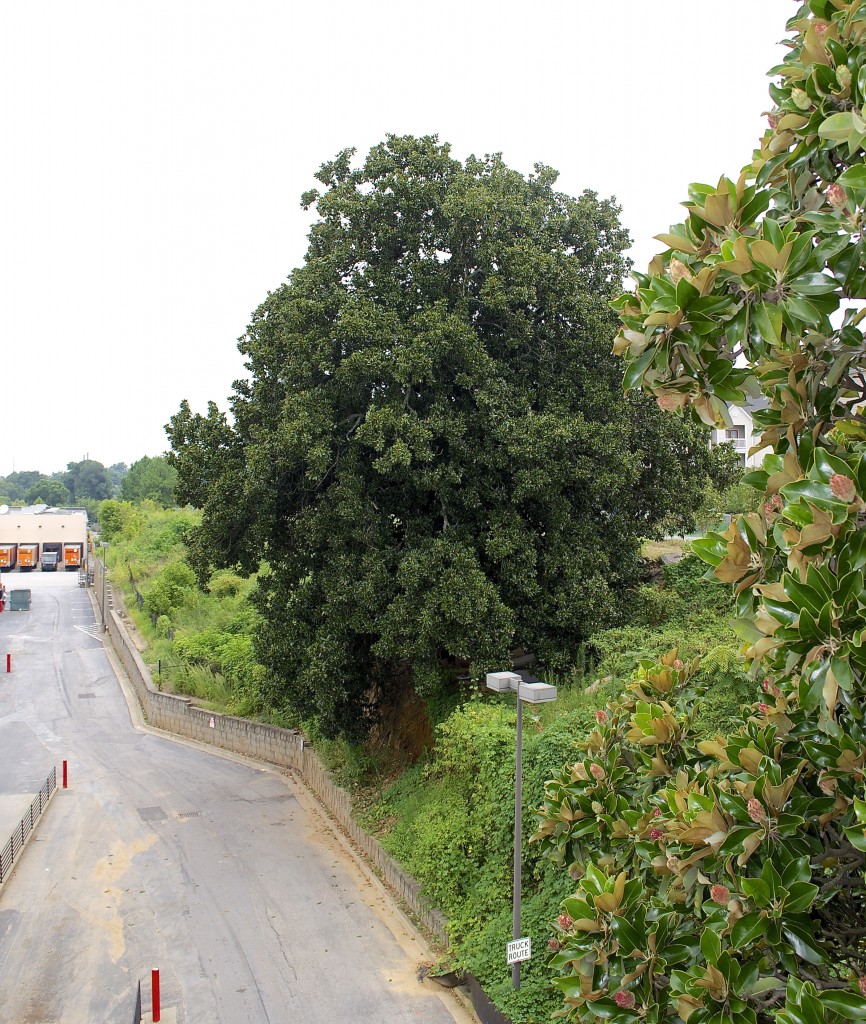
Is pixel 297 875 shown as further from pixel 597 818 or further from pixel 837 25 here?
pixel 837 25

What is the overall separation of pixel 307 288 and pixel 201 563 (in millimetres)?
6060

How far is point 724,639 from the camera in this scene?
1316cm

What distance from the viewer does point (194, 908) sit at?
14570 millimetres

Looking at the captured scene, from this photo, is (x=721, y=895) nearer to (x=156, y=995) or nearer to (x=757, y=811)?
(x=757, y=811)

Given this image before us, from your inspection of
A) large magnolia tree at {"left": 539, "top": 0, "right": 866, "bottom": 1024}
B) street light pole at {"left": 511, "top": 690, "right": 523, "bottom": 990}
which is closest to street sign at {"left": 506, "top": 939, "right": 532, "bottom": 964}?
street light pole at {"left": 511, "top": 690, "right": 523, "bottom": 990}

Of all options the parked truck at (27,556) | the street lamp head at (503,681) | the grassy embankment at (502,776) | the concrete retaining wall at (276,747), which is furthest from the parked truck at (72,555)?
the street lamp head at (503,681)

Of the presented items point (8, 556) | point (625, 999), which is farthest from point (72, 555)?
point (625, 999)

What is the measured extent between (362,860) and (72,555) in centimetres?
6921

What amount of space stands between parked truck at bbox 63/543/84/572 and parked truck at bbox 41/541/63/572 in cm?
56

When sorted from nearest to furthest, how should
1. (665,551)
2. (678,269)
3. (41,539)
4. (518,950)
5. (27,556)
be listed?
(678,269), (518,950), (665,551), (41,539), (27,556)

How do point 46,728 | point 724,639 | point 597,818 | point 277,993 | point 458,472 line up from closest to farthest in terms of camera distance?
point 597,818 < point 277,993 < point 724,639 < point 458,472 < point 46,728

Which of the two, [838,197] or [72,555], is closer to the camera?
[838,197]

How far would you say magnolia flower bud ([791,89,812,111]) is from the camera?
131 inches

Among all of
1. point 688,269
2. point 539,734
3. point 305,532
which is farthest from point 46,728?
point 688,269
